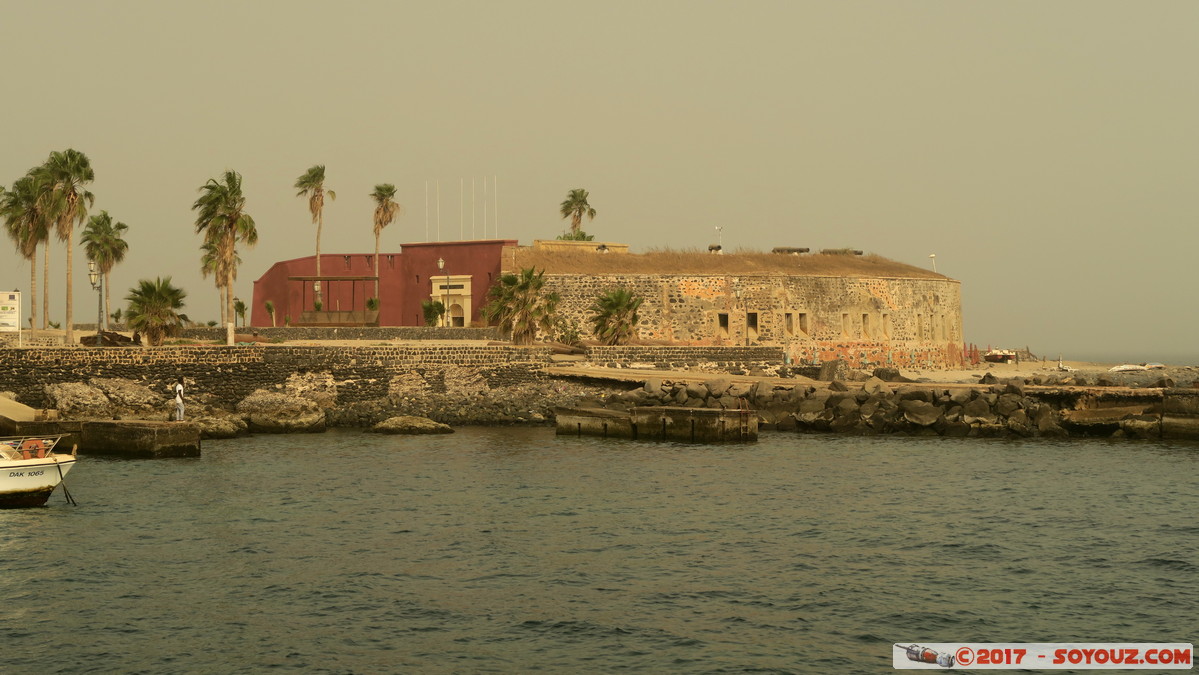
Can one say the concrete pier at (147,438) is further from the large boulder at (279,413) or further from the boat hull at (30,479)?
the boat hull at (30,479)

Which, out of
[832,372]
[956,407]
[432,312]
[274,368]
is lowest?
[956,407]

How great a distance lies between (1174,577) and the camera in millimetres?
17906

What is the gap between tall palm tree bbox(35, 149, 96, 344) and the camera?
41669 mm

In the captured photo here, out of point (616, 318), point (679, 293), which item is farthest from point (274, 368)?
point (679, 293)

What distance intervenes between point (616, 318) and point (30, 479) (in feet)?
91.2

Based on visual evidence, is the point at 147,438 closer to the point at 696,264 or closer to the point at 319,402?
the point at 319,402

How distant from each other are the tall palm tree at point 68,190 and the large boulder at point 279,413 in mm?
8733

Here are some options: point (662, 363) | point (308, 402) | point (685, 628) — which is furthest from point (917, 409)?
point (685, 628)

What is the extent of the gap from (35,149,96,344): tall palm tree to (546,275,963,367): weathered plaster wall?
20.9m

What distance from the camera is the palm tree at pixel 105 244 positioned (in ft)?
191

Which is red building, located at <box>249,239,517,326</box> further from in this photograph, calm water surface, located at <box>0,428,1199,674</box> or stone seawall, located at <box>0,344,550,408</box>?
calm water surface, located at <box>0,428,1199,674</box>

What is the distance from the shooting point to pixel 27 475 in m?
23.0

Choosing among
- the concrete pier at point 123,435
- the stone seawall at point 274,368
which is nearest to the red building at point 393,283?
the stone seawall at point 274,368

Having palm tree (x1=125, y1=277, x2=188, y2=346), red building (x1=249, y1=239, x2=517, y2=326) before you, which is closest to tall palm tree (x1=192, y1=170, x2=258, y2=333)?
palm tree (x1=125, y1=277, x2=188, y2=346)
